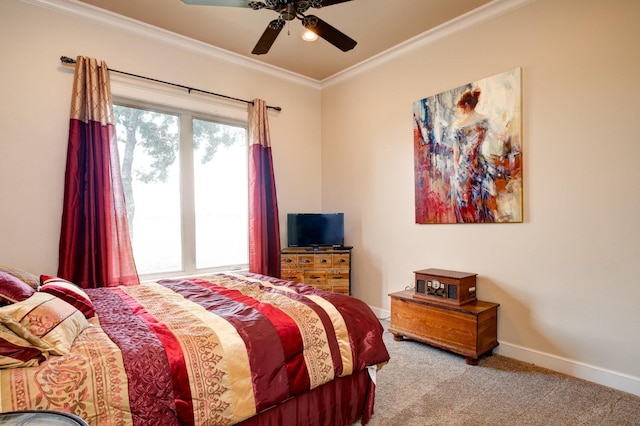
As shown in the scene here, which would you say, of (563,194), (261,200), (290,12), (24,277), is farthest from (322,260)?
(24,277)

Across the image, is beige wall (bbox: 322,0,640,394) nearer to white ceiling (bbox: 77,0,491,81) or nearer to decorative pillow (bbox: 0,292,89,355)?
white ceiling (bbox: 77,0,491,81)

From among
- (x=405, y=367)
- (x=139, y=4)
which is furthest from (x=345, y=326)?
(x=139, y=4)

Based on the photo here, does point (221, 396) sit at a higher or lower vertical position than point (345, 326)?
lower

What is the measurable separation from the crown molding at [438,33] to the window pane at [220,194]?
1634 millimetres

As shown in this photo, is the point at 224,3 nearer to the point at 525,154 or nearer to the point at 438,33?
the point at 438,33

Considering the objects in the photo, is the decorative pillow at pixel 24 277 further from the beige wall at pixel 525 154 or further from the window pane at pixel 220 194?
the window pane at pixel 220 194

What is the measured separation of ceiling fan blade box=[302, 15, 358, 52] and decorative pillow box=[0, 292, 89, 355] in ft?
7.19

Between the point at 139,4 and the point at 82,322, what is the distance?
110 inches

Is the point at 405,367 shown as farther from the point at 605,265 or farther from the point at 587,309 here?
the point at 605,265

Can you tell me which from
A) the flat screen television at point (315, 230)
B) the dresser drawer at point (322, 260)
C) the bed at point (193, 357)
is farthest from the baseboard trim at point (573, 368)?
the flat screen television at point (315, 230)

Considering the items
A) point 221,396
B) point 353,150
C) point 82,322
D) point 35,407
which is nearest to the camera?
point 35,407

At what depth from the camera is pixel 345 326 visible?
194 cm

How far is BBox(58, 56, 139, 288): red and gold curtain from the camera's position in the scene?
9.56 feet

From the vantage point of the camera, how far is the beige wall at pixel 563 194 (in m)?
2.41
